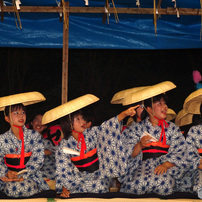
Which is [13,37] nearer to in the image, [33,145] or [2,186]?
[33,145]

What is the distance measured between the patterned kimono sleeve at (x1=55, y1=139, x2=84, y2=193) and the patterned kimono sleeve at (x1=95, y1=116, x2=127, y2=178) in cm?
29

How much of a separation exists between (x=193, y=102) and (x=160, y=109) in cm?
39

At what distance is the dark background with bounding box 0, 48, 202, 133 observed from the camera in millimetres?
6312

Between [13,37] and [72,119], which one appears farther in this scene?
[13,37]

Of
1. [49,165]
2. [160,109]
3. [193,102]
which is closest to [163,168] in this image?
[160,109]

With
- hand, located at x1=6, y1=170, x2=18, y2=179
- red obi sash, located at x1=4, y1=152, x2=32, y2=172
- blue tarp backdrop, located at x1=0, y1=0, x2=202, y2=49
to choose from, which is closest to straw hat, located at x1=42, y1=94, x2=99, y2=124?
red obi sash, located at x1=4, y1=152, x2=32, y2=172

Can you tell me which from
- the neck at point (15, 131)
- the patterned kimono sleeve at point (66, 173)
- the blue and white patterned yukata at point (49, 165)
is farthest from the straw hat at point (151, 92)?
the blue and white patterned yukata at point (49, 165)

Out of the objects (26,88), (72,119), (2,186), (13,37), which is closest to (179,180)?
(72,119)

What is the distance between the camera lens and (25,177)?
14.0 feet

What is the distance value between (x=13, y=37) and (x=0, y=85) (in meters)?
1.58

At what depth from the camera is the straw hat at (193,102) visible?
13.8 feet

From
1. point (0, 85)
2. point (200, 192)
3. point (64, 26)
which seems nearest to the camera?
point (200, 192)

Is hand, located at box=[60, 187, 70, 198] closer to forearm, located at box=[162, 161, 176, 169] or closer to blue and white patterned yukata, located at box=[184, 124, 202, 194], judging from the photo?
forearm, located at box=[162, 161, 176, 169]

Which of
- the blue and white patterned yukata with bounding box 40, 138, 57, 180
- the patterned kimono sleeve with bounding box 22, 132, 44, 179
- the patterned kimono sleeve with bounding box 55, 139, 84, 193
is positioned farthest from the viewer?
the blue and white patterned yukata with bounding box 40, 138, 57, 180
